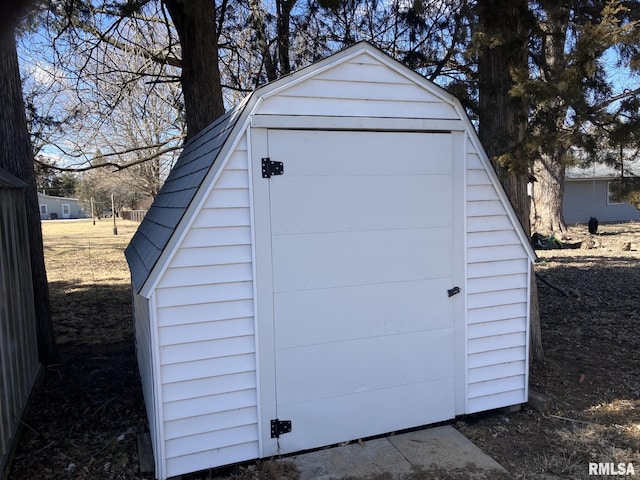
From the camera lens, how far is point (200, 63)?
21.5 feet

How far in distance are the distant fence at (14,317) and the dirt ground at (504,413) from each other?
0.81 ft

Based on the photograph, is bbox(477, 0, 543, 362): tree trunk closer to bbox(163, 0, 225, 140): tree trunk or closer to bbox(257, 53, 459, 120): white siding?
bbox(257, 53, 459, 120): white siding

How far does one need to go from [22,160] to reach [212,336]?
383cm

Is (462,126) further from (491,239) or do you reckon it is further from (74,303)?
(74,303)

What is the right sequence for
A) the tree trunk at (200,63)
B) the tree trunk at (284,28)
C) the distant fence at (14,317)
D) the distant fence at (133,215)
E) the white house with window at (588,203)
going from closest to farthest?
the distant fence at (14,317)
the tree trunk at (200,63)
the tree trunk at (284,28)
the white house with window at (588,203)
the distant fence at (133,215)

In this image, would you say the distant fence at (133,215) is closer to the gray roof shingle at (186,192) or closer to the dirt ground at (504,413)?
the dirt ground at (504,413)

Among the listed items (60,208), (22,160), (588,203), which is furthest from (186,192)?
(60,208)

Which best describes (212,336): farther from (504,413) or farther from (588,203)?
(588,203)

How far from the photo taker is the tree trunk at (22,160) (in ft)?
17.6

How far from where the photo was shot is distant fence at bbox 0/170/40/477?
3594 mm

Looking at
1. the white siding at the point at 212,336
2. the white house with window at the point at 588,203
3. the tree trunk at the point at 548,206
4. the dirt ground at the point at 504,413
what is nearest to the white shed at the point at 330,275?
the white siding at the point at 212,336

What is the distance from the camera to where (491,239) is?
3.89 m

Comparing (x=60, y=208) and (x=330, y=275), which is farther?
(x=60, y=208)

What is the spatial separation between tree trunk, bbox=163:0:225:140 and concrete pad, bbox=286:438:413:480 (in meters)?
4.52
